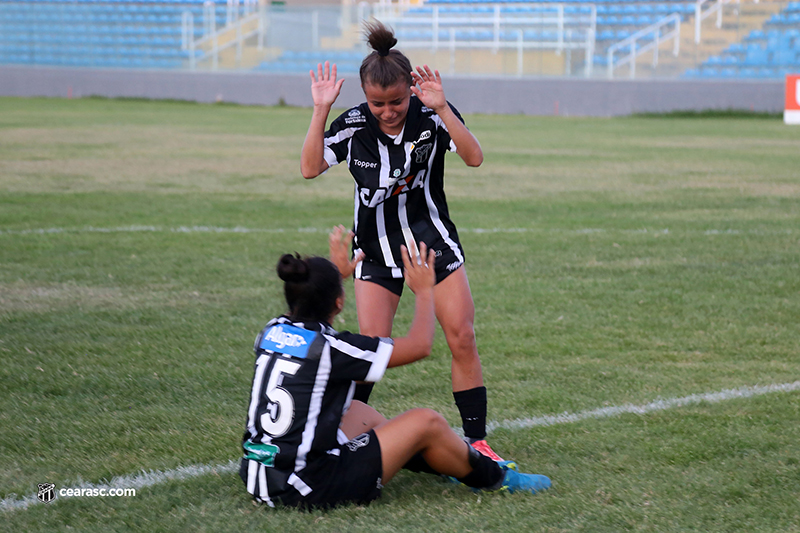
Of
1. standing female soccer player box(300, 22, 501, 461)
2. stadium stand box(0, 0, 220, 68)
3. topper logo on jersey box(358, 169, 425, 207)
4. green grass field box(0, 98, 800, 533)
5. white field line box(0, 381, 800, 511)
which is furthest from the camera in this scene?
stadium stand box(0, 0, 220, 68)

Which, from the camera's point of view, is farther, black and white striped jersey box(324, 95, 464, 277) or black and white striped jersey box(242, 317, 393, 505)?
black and white striped jersey box(324, 95, 464, 277)

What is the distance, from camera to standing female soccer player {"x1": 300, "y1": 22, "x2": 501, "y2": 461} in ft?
Result: 12.4

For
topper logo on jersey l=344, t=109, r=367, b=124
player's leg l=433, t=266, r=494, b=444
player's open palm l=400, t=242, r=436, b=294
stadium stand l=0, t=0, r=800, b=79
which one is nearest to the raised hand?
topper logo on jersey l=344, t=109, r=367, b=124

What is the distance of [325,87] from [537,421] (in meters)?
1.84

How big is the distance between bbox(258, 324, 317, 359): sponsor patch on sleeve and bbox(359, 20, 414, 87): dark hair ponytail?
1.06 m

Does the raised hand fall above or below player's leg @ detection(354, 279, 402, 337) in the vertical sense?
above

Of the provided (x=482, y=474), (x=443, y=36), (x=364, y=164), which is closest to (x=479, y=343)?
(x=364, y=164)

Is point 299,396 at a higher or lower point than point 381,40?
lower

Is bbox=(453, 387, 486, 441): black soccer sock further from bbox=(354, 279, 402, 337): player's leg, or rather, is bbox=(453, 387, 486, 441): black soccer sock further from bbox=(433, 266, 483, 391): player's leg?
bbox=(354, 279, 402, 337): player's leg

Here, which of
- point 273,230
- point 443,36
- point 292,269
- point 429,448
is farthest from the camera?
point 443,36

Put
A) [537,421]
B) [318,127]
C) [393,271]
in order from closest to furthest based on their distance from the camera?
[318,127], [393,271], [537,421]

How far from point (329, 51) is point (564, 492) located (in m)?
37.8

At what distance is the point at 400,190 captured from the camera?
3926 mm

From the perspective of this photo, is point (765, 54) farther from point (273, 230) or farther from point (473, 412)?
point (473, 412)
